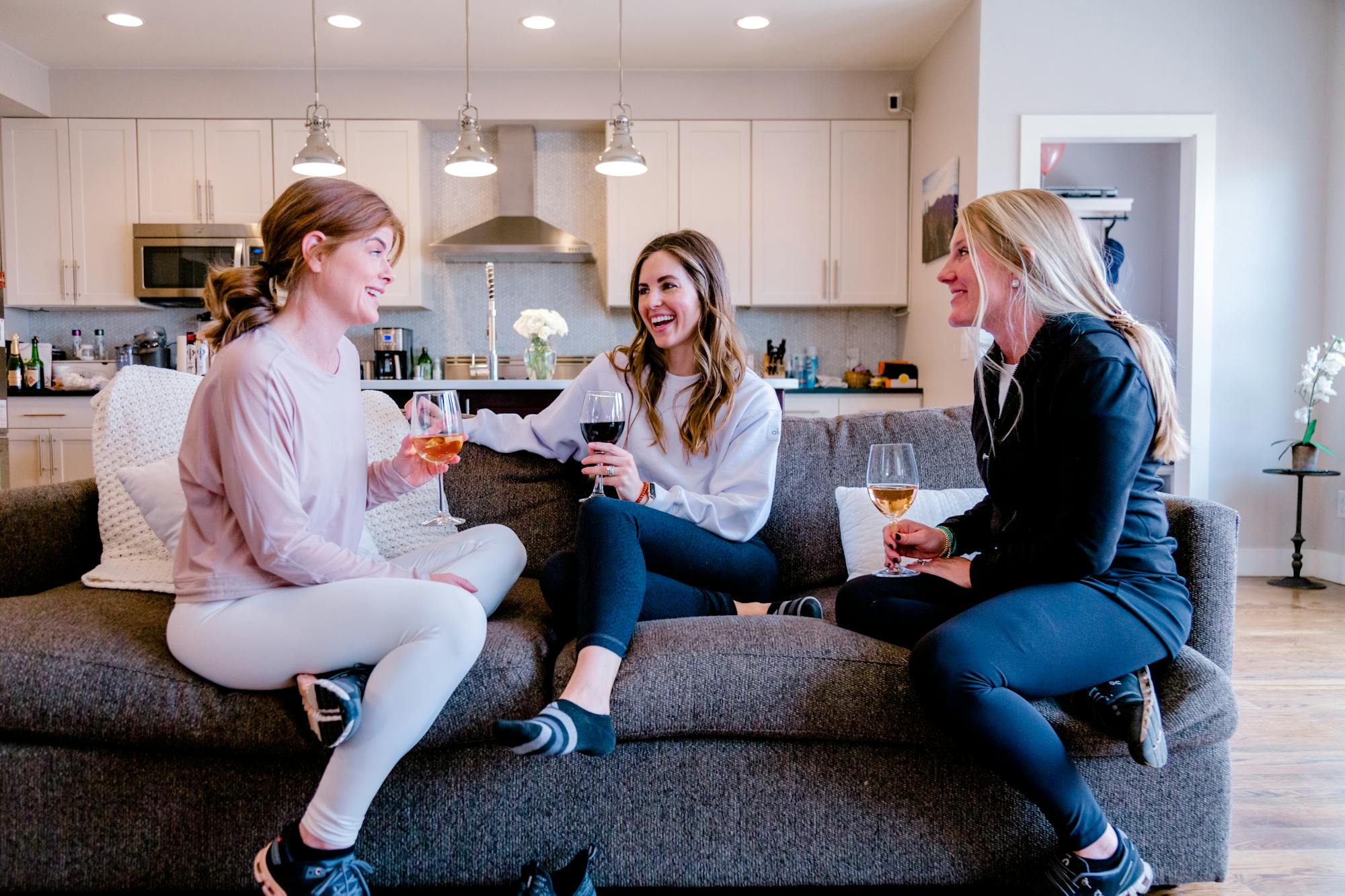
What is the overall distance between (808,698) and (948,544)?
1.41ft

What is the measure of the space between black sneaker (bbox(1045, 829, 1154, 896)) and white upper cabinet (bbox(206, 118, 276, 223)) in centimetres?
543

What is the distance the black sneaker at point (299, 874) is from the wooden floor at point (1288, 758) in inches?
49.6

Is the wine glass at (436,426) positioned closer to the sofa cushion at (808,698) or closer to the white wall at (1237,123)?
the sofa cushion at (808,698)

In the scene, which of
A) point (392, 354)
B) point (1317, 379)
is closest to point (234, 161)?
point (392, 354)

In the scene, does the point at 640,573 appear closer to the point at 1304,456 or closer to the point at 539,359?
the point at 539,359

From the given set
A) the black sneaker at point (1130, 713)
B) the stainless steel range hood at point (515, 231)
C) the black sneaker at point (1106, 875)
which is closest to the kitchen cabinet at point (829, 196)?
the stainless steel range hood at point (515, 231)

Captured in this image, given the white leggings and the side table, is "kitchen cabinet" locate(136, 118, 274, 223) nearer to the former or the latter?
the white leggings

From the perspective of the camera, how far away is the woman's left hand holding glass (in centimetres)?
180

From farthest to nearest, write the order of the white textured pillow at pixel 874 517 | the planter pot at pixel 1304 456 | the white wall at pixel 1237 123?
1. the white wall at pixel 1237 123
2. the planter pot at pixel 1304 456
3. the white textured pillow at pixel 874 517

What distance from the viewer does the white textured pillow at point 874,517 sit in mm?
2010

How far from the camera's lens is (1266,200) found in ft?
14.9

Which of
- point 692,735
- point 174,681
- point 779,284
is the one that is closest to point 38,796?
point 174,681

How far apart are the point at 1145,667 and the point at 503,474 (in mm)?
1370

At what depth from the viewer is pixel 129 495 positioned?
6.19 ft
